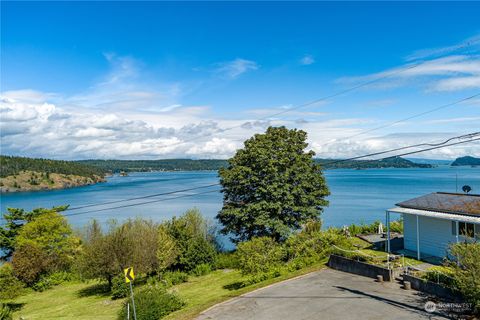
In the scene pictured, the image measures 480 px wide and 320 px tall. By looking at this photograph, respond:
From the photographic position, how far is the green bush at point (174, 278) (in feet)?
91.7

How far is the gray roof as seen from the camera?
2055 centimetres

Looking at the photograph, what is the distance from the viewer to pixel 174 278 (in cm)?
2830

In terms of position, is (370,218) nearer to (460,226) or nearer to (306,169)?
(306,169)

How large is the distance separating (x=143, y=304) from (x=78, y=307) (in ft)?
35.5

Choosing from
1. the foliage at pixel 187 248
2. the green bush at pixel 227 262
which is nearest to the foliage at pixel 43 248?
the foliage at pixel 187 248

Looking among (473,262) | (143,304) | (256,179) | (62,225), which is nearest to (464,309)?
(473,262)

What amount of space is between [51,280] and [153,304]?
2424cm

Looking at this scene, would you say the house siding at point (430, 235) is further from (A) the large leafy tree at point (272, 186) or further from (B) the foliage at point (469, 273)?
(A) the large leafy tree at point (272, 186)

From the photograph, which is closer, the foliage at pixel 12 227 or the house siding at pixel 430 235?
the house siding at pixel 430 235

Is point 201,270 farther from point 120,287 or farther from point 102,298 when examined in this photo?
point 102,298

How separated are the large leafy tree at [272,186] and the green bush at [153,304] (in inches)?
531

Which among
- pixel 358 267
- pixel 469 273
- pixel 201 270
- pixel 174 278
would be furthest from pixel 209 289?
pixel 469 273
